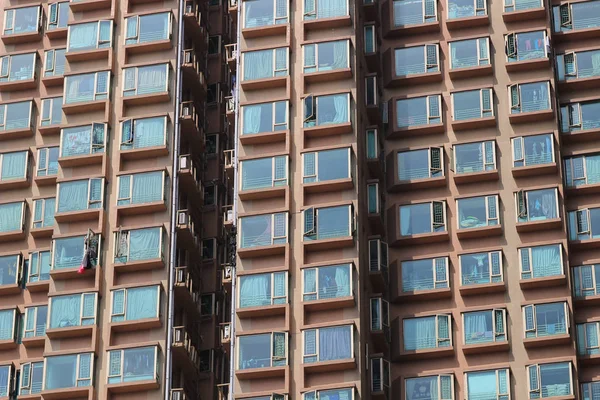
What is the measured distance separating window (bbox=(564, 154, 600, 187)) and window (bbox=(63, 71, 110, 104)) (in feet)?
89.1

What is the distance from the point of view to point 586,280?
89438 mm

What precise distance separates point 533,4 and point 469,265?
55.0ft

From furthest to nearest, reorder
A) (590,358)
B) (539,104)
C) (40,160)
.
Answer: (40,160) < (539,104) < (590,358)

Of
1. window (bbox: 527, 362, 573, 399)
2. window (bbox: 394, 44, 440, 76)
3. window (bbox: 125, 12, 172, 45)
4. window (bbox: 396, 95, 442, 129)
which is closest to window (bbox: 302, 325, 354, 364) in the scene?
window (bbox: 527, 362, 573, 399)

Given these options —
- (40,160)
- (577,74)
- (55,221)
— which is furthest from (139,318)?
(577,74)

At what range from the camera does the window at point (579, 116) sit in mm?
93562

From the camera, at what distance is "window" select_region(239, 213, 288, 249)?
8975 cm

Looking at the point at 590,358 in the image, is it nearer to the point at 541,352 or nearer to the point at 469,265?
the point at 541,352

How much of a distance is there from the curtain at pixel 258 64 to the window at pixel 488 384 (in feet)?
69.6

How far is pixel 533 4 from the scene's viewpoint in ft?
316

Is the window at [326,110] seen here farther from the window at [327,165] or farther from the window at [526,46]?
the window at [526,46]

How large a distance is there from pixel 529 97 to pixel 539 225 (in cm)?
808

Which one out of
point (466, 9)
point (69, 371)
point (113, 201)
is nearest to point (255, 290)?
point (113, 201)

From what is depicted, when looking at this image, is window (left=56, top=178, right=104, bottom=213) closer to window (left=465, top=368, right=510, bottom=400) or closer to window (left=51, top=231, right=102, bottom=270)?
window (left=51, top=231, right=102, bottom=270)
